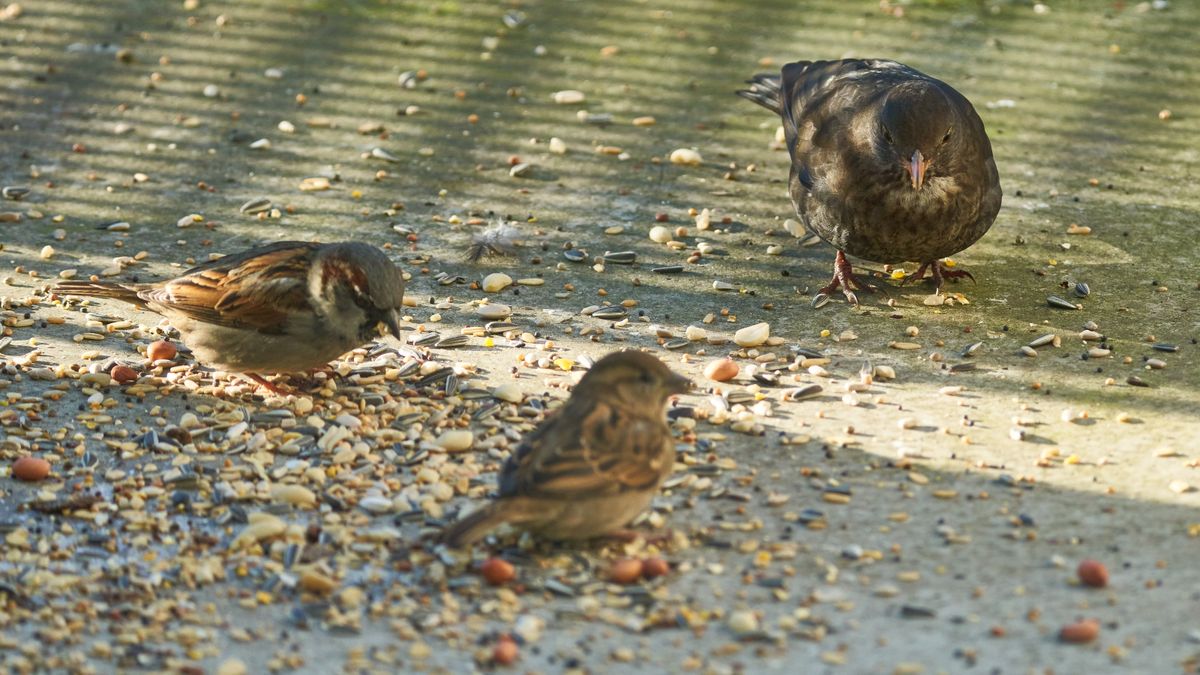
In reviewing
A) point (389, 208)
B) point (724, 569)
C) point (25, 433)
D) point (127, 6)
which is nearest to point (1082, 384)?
point (724, 569)

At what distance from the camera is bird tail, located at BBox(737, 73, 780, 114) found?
6801mm

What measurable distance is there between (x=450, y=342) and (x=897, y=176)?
1.75 m

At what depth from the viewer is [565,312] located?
5.98 metres

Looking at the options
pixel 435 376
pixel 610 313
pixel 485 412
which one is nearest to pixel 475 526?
pixel 485 412

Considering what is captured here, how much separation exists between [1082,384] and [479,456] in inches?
82.5

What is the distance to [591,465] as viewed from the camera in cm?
410

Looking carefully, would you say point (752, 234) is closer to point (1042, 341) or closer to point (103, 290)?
point (1042, 341)

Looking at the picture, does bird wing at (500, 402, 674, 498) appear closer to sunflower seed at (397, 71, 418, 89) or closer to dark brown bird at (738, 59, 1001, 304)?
dark brown bird at (738, 59, 1001, 304)

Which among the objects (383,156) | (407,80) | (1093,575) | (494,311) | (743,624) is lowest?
(743,624)

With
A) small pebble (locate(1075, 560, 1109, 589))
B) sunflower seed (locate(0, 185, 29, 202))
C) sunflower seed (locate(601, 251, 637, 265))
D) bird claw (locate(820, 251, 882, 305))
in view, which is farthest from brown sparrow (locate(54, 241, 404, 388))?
small pebble (locate(1075, 560, 1109, 589))

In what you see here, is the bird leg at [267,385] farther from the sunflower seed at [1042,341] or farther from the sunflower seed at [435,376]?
the sunflower seed at [1042,341]

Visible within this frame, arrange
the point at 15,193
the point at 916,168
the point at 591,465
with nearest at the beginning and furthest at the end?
1. the point at 591,465
2. the point at 916,168
3. the point at 15,193

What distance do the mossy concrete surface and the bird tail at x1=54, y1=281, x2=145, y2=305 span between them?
0.75ft

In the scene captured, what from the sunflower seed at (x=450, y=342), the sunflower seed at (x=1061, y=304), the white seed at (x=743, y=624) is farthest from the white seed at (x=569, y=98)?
the white seed at (x=743, y=624)
